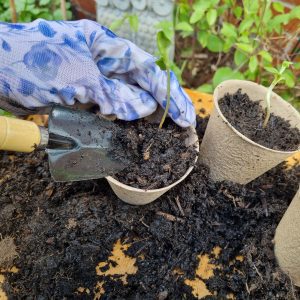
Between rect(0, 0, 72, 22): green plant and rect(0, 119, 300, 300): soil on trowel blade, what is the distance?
749 mm

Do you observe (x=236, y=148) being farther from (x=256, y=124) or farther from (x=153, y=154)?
(x=153, y=154)

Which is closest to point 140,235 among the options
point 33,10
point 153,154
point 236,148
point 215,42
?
point 153,154

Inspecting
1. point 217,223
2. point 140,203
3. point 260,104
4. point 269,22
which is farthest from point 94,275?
point 269,22

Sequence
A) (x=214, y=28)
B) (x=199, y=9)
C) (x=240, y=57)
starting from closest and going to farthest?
(x=199, y=9) < (x=240, y=57) < (x=214, y=28)

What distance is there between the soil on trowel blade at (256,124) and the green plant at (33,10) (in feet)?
3.12

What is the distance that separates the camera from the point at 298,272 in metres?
0.83

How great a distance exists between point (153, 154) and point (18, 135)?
13.2 inches

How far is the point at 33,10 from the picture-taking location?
1.45 meters

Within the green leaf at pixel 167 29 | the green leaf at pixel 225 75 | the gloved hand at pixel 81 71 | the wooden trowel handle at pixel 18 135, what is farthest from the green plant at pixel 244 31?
the wooden trowel handle at pixel 18 135

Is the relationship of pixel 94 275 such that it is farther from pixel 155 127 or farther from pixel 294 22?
pixel 294 22

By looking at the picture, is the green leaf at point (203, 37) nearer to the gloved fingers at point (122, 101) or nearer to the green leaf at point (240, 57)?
the green leaf at point (240, 57)

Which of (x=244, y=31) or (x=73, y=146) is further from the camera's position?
(x=244, y=31)

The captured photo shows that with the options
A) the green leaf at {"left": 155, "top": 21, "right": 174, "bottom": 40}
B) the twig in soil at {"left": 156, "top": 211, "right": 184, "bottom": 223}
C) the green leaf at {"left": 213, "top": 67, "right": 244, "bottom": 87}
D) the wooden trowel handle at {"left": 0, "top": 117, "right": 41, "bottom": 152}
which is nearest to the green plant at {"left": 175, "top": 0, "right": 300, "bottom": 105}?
the green leaf at {"left": 213, "top": 67, "right": 244, "bottom": 87}

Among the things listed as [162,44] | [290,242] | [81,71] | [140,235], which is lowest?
[140,235]
